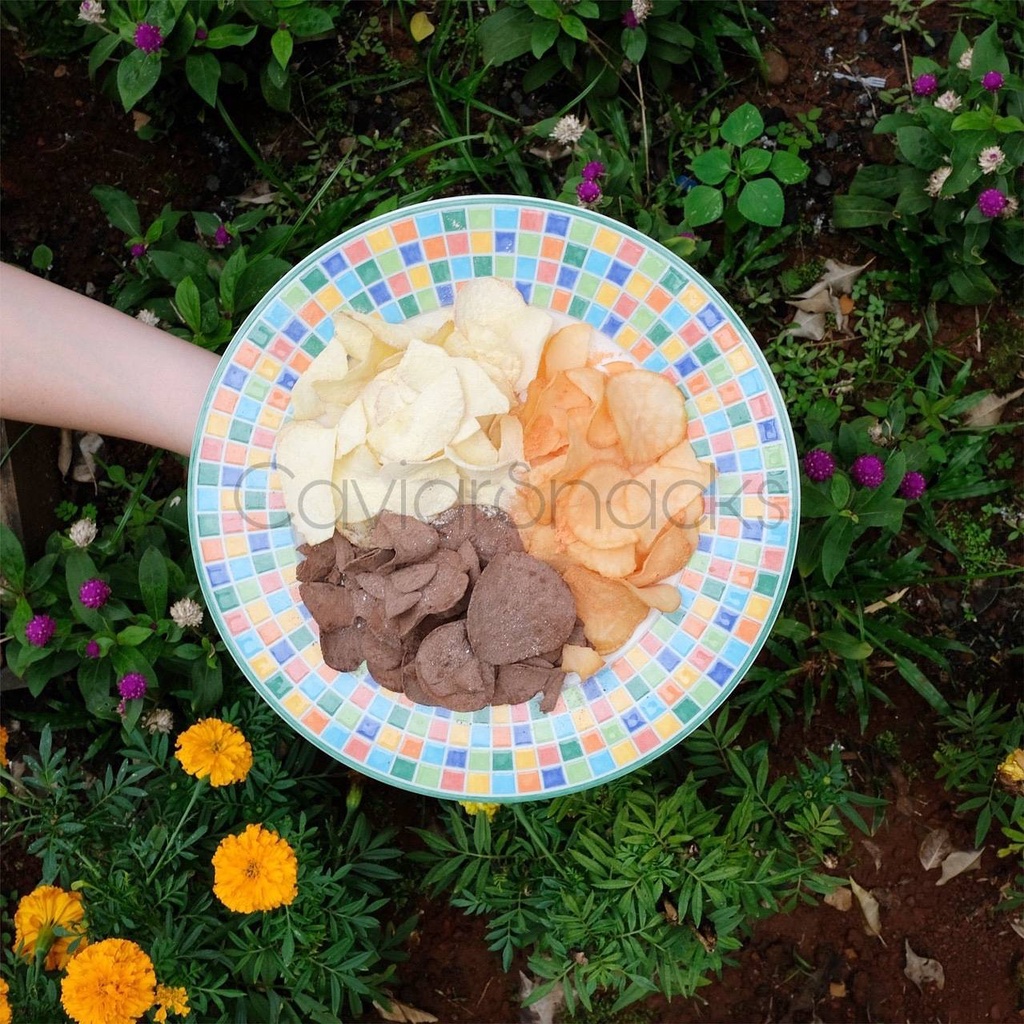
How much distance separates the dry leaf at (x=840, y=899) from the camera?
2.41 meters

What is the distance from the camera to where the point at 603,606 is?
1825mm

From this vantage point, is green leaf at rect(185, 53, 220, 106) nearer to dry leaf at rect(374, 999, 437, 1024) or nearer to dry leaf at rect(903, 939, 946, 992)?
dry leaf at rect(374, 999, 437, 1024)

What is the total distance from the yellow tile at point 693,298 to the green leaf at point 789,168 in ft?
2.42

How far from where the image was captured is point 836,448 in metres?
2.21

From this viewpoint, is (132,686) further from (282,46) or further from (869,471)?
Result: (869,471)

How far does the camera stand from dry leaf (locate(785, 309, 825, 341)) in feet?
8.28

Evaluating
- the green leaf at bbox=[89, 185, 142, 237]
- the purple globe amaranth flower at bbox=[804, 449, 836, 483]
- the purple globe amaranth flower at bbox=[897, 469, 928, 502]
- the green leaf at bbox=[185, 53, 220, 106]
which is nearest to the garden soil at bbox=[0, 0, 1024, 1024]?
the green leaf at bbox=[89, 185, 142, 237]

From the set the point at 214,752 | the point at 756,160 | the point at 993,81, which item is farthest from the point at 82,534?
the point at 993,81

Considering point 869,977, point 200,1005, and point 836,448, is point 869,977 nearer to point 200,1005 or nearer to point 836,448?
point 836,448

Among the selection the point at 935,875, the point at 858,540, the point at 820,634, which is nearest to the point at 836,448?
the point at 858,540

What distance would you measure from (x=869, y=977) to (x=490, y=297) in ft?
6.98

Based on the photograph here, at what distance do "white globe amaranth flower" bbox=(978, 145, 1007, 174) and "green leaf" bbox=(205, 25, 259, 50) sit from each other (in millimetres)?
1810

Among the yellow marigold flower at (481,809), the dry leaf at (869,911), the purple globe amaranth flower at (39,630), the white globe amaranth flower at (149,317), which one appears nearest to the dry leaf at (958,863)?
the dry leaf at (869,911)

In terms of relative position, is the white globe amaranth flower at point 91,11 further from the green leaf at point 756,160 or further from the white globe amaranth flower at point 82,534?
the green leaf at point 756,160
